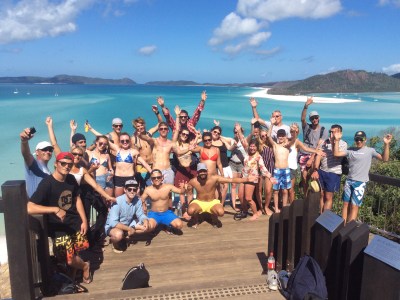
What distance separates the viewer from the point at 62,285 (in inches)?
162

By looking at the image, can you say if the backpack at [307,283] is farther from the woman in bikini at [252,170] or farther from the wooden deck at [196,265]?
the woman in bikini at [252,170]

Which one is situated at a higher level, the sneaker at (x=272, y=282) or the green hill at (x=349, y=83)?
the green hill at (x=349, y=83)

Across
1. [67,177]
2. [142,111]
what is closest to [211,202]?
[67,177]

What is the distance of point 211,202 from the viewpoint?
6.62 m

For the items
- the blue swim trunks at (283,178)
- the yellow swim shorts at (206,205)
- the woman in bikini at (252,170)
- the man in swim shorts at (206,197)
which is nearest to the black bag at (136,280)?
the man in swim shorts at (206,197)

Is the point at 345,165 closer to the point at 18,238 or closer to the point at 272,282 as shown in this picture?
the point at 272,282

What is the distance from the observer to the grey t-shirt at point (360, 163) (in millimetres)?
A: 5734

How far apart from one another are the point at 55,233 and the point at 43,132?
40.2m

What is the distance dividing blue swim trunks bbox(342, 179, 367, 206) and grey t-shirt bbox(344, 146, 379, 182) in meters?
0.08

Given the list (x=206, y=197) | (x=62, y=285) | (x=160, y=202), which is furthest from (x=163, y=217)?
(x=62, y=285)

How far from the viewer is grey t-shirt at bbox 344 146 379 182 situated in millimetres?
5734

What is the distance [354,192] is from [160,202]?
329 centimetres

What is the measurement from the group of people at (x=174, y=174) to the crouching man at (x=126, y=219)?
2cm

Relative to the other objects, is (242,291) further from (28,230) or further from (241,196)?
(241,196)
